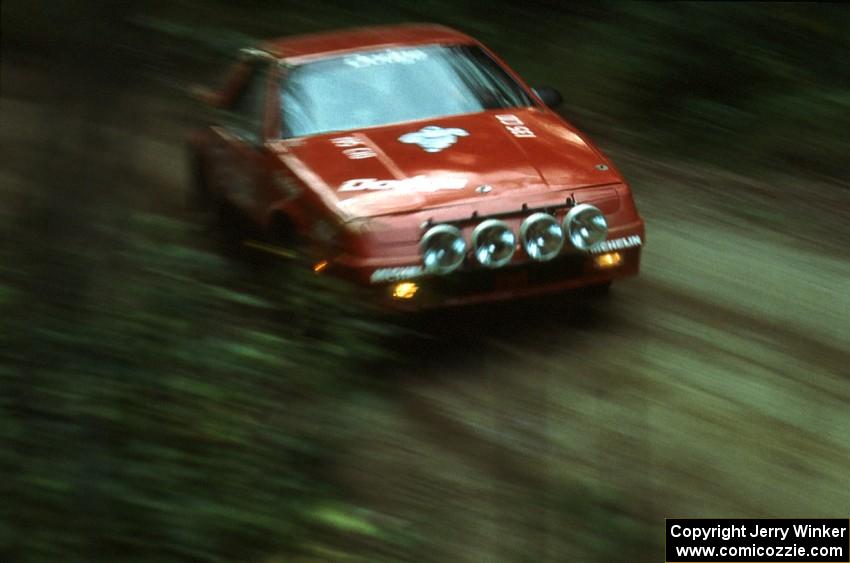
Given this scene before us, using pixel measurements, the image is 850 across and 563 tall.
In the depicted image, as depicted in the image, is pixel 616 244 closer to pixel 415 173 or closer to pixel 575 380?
pixel 575 380

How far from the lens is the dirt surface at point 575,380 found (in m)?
4.57

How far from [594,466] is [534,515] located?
397 mm

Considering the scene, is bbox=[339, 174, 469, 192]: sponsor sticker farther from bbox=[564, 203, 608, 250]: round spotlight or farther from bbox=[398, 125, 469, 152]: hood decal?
bbox=[564, 203, 608, 250]: round spotlight

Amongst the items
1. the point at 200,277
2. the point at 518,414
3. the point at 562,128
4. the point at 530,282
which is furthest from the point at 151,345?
the point at 562,128

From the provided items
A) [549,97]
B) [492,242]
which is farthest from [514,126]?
[492,242]

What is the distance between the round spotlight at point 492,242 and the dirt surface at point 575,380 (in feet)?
1.14

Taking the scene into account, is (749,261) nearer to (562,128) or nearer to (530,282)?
(562,128)

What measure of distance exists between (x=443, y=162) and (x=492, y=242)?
713 millimetres

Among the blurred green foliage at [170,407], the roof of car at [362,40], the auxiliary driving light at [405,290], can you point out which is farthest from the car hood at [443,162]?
the blurred green foliage at [170,407]

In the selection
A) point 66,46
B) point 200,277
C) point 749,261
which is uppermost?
point 66,46

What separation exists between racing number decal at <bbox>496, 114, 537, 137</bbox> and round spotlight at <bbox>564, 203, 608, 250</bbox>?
2.92 ft

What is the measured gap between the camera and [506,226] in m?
6.74

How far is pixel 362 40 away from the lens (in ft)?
28.0

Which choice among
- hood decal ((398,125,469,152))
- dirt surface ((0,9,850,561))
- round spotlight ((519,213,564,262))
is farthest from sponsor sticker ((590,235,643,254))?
hood decal ((398,125,469,152))
